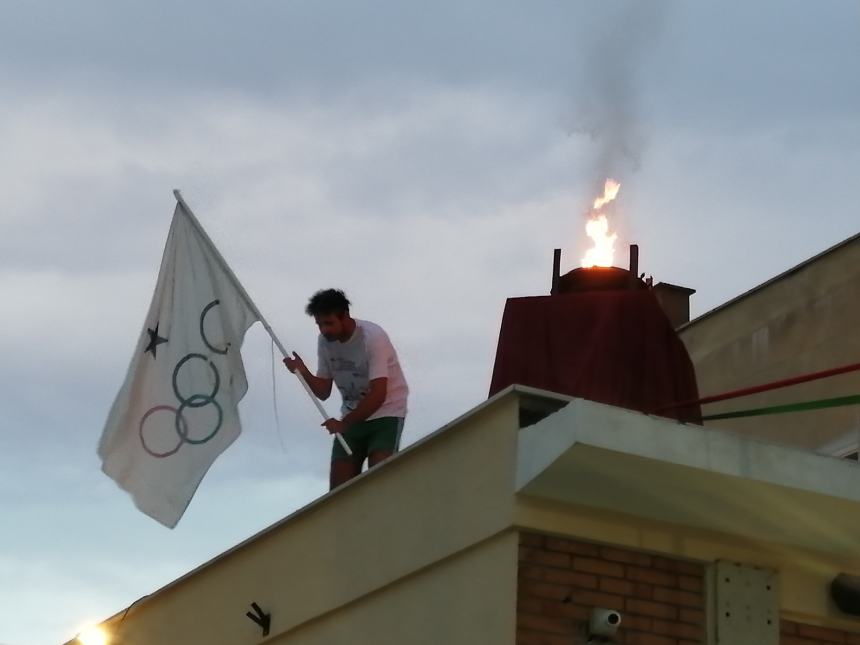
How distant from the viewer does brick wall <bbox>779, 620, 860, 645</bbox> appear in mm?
9117

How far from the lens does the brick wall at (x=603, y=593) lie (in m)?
8.53

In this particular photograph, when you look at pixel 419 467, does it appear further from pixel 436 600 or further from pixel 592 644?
pixel 592 644

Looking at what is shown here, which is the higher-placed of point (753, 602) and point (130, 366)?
point (130, 366)

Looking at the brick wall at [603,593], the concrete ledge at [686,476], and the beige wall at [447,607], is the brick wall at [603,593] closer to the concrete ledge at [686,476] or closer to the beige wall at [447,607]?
the beige wall at [447,607]

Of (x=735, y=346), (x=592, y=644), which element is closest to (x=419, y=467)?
(x=592, y=644)

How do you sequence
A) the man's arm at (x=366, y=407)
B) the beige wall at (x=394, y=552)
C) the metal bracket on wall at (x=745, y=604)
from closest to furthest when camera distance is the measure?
1. the beige wall at (x=394, y=552)
2. the metal bracket on wall at (x=745, y=604)
3. the man's arm at (x=366, y=407)

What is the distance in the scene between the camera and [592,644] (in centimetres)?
853

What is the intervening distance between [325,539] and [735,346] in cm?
713

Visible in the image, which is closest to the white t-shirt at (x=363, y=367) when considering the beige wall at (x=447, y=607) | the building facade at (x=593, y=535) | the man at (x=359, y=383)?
the man at (x=359, y=383)

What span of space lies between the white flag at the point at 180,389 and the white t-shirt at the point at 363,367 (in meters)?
0.62

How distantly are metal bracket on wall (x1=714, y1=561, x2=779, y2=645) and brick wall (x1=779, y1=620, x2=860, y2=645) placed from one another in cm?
13

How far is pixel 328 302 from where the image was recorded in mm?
11586

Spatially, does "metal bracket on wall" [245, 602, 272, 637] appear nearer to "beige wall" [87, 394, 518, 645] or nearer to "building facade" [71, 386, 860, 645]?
"beige wall" [87, 394, 518, 645]

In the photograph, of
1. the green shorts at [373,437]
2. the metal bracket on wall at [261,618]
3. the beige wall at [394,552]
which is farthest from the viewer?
the green shorts at [373,437]
